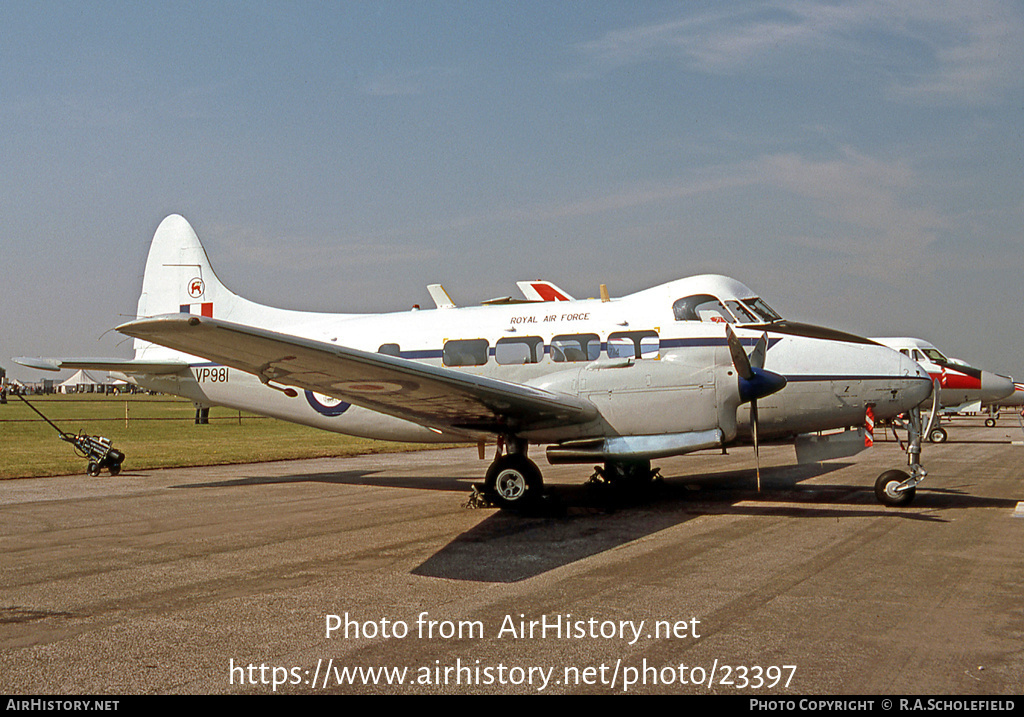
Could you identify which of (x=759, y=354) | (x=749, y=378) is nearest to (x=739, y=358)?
(x=749, y=378)

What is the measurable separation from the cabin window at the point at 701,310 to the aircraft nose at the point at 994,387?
2209 cm

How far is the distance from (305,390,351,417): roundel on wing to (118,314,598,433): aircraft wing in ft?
7.65

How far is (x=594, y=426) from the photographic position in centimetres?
1096

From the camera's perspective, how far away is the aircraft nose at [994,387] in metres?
29.2

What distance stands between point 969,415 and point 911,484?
69.7 meters

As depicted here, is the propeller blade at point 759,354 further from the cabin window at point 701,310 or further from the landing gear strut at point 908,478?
the landing gear strut at point 908,478

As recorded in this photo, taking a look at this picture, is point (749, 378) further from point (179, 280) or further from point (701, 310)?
point (179, 280)

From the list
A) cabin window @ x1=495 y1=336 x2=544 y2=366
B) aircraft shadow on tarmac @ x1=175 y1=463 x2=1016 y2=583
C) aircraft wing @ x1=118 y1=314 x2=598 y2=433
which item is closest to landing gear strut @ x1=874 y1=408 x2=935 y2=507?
aircraft shadow on tarmac @ x1=175 y1=463 x2=1016 y2=583

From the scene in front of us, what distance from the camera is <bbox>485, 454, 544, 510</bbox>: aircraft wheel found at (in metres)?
11.3

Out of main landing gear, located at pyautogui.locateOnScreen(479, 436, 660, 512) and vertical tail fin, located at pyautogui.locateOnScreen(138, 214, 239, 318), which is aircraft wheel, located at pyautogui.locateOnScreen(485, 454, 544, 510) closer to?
main landing gear, located at pyautogui.locateOnScreen(479, 436, 660, 512)

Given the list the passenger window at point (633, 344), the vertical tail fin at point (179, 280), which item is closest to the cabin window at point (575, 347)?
the passenger window at point (633, 344)

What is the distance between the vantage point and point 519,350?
42.1ft

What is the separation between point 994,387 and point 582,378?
81.2 feet
